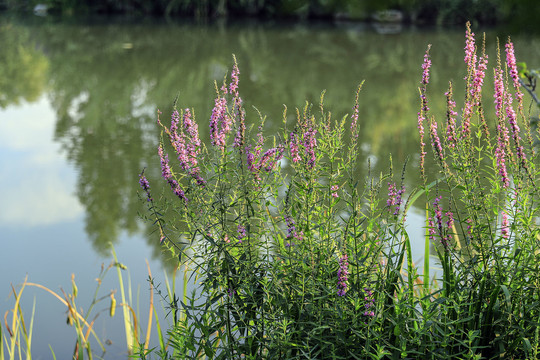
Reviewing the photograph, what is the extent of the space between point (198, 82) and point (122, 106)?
99.5 inches

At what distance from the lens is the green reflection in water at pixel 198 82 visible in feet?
28.2

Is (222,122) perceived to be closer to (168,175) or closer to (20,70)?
(168,175)

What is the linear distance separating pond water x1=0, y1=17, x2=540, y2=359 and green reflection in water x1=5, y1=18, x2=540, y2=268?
0.04m

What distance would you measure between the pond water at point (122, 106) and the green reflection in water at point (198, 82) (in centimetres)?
4

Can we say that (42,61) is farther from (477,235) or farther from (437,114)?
(477,235)

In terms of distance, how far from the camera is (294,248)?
8.36 feet

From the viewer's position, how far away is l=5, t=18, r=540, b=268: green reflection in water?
28.2 ft

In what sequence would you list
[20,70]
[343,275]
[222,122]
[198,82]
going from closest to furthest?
[343,275] → [222,122] → [198,82] → [20,70]

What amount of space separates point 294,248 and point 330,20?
3092cm

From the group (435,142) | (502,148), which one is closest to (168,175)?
(435,142)

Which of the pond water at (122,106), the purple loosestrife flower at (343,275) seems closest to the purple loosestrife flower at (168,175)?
the purple loosestrife flower at (343,275)

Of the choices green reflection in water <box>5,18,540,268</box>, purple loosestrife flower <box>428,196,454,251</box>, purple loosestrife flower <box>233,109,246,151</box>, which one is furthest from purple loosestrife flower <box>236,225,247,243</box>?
green reflection in water <box>5,18,540,268</box>

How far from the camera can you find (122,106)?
1284 centimetres

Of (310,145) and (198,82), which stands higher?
(198,82)
